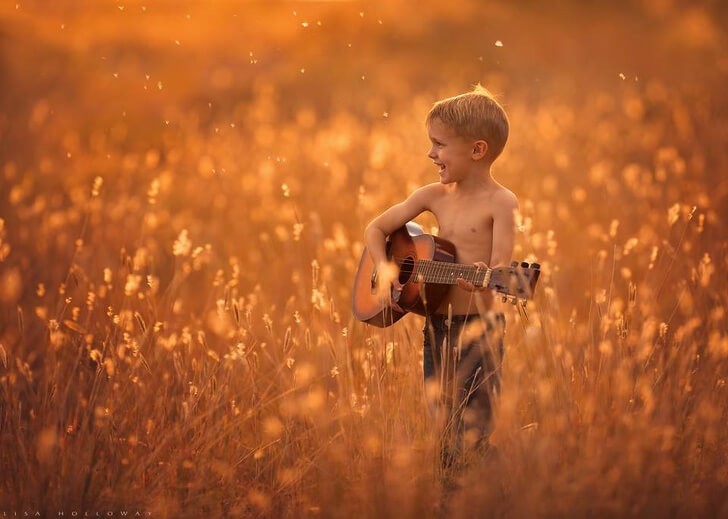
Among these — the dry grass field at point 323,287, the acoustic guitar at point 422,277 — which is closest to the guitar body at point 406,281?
the acoustic guitar at point 422,277

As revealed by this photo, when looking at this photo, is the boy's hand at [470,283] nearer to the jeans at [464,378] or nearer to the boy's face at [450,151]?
the jeans at [464,378]

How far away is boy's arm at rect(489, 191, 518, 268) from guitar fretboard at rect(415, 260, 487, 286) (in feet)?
0.27

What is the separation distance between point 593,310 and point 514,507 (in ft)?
3.44

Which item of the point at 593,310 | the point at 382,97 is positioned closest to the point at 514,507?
the point at 593,310

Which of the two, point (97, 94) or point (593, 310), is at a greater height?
point (97, 94)

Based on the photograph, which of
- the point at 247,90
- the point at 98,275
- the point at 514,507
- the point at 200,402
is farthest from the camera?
the point at 247,90

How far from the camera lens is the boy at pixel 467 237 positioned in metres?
3.08

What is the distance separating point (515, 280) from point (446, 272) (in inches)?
12.7

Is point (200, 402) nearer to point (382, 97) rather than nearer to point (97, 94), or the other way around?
point (382, 97)

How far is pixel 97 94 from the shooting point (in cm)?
1100

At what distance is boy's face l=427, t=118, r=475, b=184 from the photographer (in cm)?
311

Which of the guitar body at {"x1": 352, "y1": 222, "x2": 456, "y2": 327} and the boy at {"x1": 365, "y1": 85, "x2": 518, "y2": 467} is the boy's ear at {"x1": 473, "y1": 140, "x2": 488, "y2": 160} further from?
the guitar body at {"x1": 352, "y1": 222, "x2": 456, "y2": 327}

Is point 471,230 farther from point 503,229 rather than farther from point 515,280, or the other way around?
point 515,280

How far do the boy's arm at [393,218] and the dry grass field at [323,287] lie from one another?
293 millimetres
